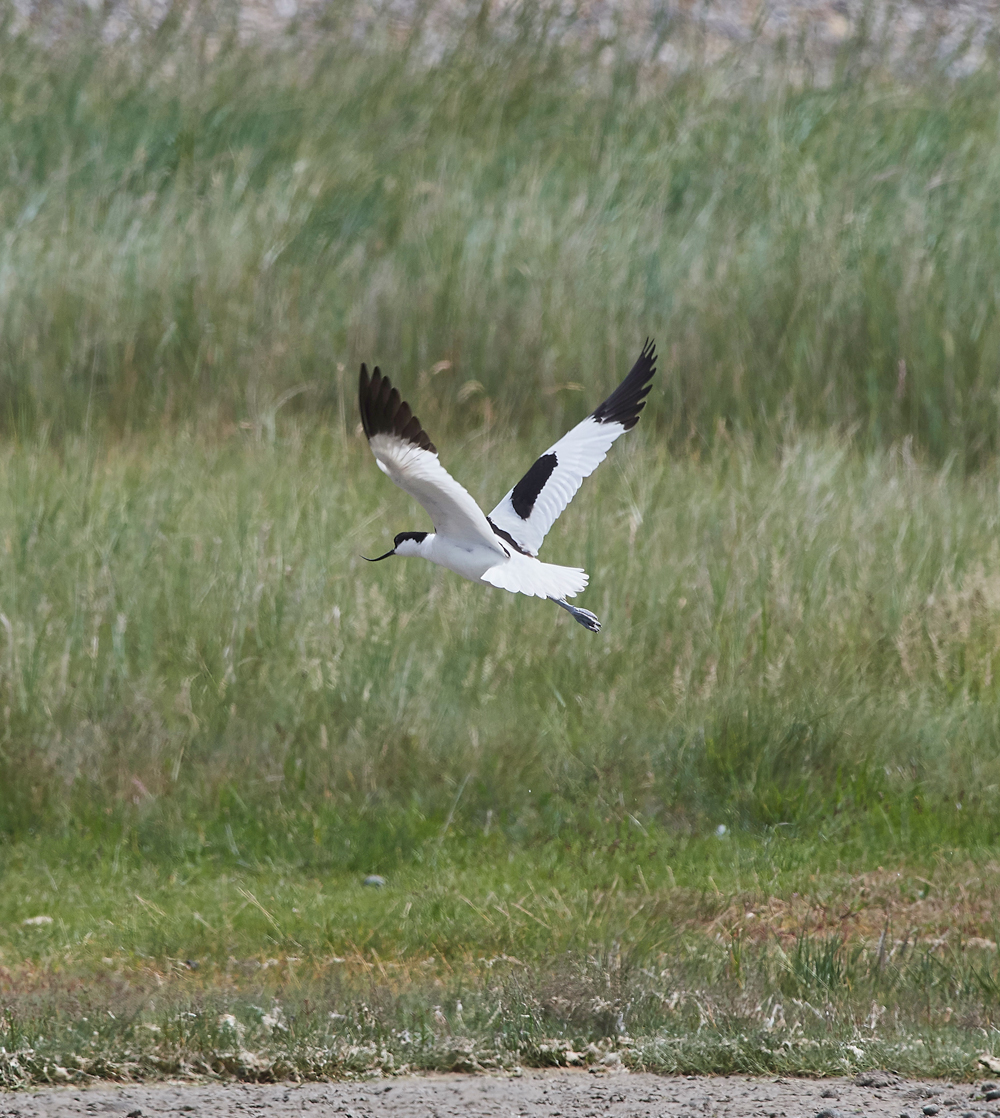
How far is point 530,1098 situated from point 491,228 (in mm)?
8129

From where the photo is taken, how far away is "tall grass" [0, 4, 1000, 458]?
10680 millimetres

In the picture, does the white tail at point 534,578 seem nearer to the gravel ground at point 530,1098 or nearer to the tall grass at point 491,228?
the gravel ground at point 530,1098

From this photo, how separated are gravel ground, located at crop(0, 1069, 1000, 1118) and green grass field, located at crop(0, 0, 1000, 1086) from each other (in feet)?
0.34

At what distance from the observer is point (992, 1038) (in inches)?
206

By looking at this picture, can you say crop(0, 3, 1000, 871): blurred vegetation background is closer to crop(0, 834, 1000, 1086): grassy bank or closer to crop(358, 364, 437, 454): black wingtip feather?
crop(0, 834, 1000, 1086): grassy bank

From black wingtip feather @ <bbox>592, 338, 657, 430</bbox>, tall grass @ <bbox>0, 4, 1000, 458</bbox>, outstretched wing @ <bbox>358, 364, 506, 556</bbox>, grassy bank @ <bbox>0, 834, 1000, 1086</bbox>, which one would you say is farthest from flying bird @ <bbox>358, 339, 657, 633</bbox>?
tall grass @ <bbox>0, 4, 1000, 458</bbox>

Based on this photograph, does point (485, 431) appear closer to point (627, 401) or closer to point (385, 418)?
point (627, 401)

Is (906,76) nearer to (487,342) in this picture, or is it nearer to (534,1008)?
(487,342)

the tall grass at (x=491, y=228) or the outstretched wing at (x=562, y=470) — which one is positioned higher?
the tall grass at (x=491, y=228)

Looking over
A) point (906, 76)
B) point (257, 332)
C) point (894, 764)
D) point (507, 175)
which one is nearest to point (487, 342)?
point (257, 332)

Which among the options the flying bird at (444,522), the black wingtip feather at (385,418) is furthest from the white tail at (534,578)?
the black wingtip feather at (385,418)

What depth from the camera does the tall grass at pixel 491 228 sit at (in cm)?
1068

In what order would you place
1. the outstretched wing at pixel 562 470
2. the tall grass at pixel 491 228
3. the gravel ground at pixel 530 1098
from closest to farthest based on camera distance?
the outstretched wing at pixel 562 470 < the gravel ground at pixel 530 1098 < the tall grass at pixel 491 228

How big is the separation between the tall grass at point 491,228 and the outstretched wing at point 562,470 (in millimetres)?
4295
